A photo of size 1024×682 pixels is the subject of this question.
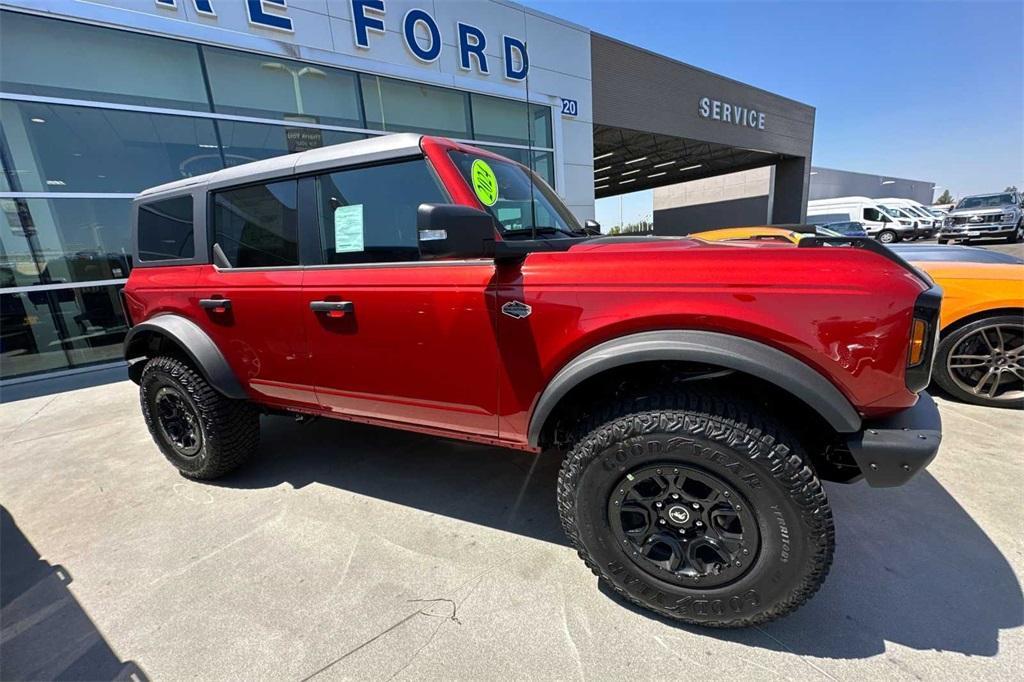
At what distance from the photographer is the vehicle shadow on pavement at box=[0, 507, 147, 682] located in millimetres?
1679

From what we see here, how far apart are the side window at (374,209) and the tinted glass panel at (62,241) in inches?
268

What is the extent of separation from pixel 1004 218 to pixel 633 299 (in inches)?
861

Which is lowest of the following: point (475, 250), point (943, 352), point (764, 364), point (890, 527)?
point (890, 527)

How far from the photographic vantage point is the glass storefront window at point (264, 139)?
23.6 ft

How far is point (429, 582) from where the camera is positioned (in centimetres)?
201

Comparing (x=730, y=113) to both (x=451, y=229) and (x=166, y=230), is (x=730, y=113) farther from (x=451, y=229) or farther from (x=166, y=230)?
(x=451, y=229)

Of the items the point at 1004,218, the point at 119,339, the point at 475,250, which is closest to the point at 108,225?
the point at 119,339

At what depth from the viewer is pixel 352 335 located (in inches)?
86.7

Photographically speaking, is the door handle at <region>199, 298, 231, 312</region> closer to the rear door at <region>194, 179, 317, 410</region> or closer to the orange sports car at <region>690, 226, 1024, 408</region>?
the rear door at <region>194, 179, 317, 410</region>

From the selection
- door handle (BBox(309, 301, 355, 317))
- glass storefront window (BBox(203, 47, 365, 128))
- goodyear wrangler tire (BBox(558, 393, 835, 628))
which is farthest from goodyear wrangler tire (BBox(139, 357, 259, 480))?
Answer: glass storefront window (BBox(203, 47, 365, 128))

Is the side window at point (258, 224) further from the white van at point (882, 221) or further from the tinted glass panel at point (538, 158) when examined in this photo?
the white van at point (882, 221)

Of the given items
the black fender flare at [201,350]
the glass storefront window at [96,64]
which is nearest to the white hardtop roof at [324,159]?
the black fender flare at [201,350]

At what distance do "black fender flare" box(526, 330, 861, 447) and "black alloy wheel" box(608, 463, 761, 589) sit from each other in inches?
16.0

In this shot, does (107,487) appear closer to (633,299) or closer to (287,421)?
(287,421)
